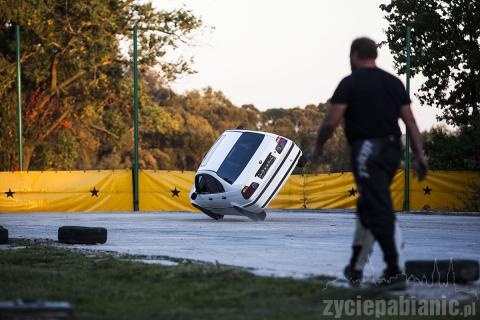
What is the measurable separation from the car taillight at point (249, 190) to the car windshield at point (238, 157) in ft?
1.15

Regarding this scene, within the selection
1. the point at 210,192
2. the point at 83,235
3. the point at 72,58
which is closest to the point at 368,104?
the point at 83,235

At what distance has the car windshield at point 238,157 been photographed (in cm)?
2394

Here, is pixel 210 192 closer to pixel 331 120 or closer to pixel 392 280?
pixel 331 120

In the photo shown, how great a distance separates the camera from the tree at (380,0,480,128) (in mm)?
35188

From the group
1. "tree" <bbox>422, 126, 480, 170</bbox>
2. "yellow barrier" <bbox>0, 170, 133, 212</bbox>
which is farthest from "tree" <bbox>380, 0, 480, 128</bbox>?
Answer: "yellow barrier" <bbox>0, 170, 133, 212</bbox>

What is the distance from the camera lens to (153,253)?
12.3 metres

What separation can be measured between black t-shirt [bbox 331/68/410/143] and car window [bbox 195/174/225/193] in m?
15.6

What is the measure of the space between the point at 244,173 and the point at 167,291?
15848mm

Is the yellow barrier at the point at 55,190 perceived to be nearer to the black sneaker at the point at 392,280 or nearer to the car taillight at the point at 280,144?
the car taillight at the point at 280,144

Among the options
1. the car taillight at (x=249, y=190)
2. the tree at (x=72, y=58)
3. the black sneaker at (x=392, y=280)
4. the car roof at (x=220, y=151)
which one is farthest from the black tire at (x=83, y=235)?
the tree at (x=72, y=58)

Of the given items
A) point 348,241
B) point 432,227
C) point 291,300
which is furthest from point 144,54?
point 291,300

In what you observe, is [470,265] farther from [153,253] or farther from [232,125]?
[232,125]

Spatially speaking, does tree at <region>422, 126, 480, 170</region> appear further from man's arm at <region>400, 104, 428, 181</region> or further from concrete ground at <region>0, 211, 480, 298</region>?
man's arm at <region>400, 104, 428, 181</region>

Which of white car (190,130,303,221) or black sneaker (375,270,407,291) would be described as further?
white car (190,130,303,221)
